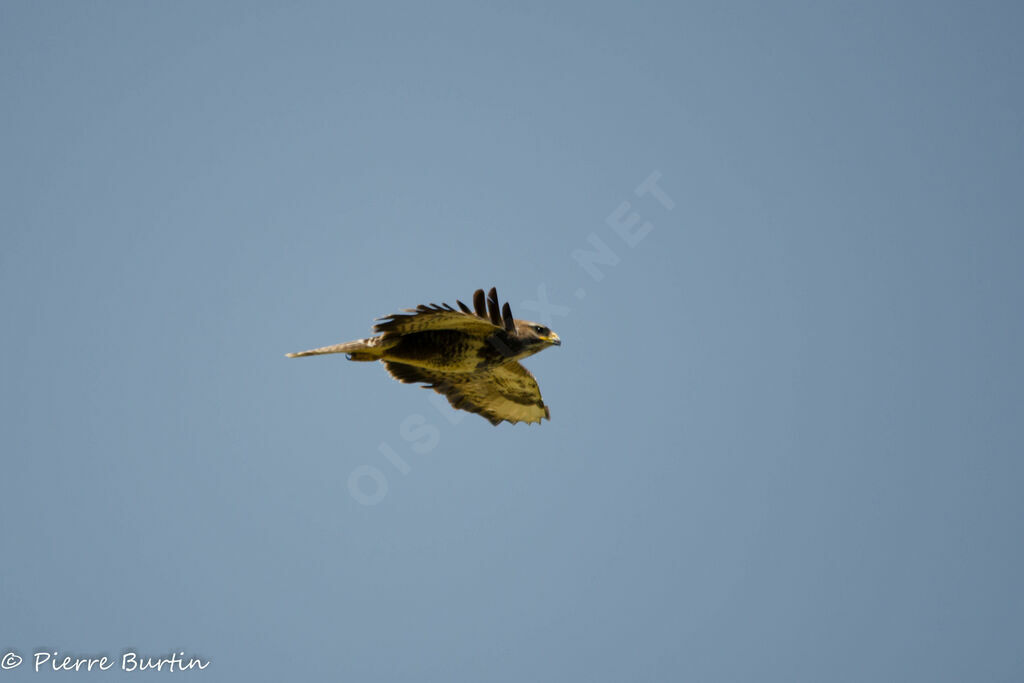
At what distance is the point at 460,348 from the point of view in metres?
14.4

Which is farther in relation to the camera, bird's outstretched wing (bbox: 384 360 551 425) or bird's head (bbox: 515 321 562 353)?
bird's outstretched wing (bbox: 384 360 551 425)

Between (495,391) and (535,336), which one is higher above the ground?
(495,391)

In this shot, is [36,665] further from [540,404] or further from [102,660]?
[540,404]

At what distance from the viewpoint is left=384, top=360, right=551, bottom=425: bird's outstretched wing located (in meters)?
15.6

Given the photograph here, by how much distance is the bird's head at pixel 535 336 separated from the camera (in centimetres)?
1435

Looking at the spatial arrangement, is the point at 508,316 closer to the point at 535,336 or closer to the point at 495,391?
the point at 535,336

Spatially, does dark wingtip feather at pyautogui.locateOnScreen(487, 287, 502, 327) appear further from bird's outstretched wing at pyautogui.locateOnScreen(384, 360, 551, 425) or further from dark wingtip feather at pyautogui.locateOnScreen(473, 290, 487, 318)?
bird's outstretched wing at pyautogui.locateOnScreen(384, 360, 551, 425)

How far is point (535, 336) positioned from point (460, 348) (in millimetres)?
1080

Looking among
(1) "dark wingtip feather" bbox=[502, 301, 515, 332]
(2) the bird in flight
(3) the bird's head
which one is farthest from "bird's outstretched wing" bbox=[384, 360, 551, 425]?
(1) "dark wingtip feather" bbox=[502, 301, 515, 332]

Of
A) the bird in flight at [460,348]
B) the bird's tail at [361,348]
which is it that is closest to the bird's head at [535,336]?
the bird in flight at [460,348]

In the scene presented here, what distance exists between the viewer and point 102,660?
55.6ft

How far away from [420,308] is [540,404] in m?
3.75

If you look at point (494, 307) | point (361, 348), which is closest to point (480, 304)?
point (494, 307)

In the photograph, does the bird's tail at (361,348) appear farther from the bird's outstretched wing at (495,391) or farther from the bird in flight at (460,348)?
the bird's outstretched wing at (495,391)
